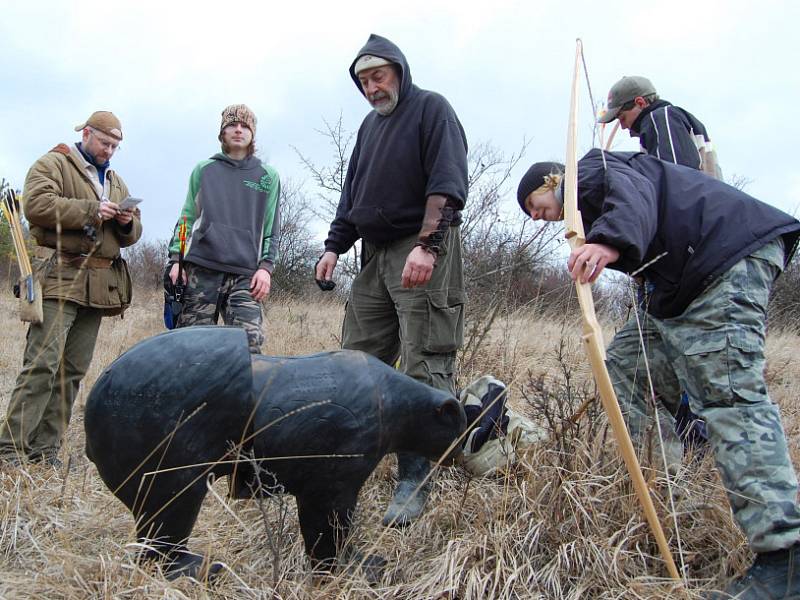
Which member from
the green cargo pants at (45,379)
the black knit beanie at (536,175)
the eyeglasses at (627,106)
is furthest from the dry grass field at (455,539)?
the eyeglasses at (627,106)

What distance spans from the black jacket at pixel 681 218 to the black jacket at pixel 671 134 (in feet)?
3.75

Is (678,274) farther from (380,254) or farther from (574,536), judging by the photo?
(380,254)

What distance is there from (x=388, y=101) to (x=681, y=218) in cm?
166

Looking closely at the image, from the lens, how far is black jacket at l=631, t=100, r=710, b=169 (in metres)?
3.62

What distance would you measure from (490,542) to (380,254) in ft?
5.24

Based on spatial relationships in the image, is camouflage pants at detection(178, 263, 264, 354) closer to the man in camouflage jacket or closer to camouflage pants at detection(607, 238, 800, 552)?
the man in camouflage jacket

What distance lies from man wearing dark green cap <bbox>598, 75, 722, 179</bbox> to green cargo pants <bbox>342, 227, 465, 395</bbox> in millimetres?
1469

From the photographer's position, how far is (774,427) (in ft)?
7.25

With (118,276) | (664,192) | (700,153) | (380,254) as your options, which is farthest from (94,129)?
(700,153)

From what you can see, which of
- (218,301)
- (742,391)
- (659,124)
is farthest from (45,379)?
(659,124)

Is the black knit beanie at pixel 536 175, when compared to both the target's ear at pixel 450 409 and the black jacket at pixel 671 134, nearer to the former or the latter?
the target's ear at pixel 450 409

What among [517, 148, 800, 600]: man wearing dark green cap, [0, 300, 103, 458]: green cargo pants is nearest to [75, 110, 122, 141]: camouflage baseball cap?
[0, 300, 103, 458]: green cargo pants

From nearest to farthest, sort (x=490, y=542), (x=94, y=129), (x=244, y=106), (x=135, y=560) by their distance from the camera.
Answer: (x=135, y=560) → (x=490, y=542) → (x=94, y=129) → (x=244, y=106)

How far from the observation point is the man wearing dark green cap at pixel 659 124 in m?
3.65
